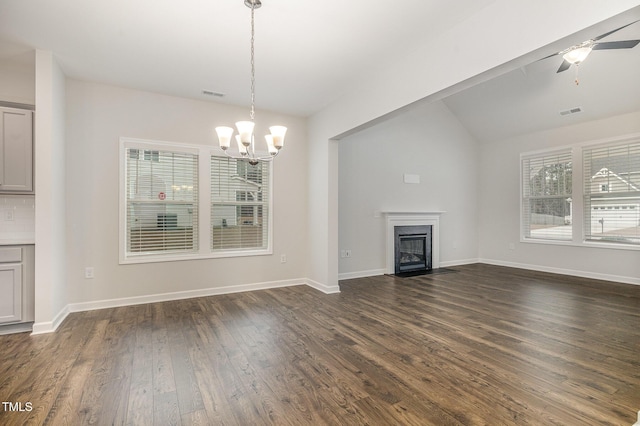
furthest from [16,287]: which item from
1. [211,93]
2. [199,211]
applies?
[211,93]

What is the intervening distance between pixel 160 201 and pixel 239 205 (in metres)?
1.12

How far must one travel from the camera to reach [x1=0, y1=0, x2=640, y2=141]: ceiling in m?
2.62

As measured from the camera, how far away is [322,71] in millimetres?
3729

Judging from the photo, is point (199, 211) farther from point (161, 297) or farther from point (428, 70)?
point (428, 70)

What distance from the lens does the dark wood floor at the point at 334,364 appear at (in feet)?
6.26

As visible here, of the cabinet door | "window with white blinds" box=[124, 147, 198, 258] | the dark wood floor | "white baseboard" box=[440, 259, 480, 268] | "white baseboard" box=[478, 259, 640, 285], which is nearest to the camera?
the dark wood floor

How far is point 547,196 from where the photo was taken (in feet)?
21.4

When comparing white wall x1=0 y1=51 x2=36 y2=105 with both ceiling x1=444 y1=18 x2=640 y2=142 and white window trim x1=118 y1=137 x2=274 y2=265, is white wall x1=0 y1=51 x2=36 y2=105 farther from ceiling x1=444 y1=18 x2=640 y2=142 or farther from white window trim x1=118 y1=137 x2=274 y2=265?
ceiling x1=444 y1=18 x2=640 y2=142

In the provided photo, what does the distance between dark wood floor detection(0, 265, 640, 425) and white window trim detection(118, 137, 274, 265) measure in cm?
69

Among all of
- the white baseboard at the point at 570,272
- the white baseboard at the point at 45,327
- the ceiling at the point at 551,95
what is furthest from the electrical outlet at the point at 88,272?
the white baseboard at the point at 570,272

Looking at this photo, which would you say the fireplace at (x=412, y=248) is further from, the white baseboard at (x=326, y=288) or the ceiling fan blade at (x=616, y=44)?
the ceiling fan blade at (x=616, y=44)

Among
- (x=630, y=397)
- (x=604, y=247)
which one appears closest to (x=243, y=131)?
(x=630, y=397)

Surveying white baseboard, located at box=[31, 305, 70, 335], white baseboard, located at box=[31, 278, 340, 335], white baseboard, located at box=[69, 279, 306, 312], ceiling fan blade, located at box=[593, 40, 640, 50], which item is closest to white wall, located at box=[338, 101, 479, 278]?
white baseboard, located at box=[31, 278, 340, 335]

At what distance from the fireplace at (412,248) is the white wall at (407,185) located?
0.34 meters
